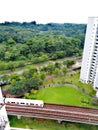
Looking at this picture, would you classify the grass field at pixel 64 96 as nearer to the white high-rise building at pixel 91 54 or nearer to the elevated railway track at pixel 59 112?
the elevated railway track at pixel 59 112

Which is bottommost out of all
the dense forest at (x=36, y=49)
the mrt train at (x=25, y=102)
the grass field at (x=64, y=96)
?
the grass field at (x=64, y=96)

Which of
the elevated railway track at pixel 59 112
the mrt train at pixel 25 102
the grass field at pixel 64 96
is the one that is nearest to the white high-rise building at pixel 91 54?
the grass field at pixel 64 96

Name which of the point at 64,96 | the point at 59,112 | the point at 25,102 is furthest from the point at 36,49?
the point at 59,112

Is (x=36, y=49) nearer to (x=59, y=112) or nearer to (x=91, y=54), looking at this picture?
(x=91, y=54)

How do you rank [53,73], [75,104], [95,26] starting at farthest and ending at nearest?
[53,73]
[95,26]
[75,104]

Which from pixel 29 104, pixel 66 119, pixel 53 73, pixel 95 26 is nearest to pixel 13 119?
pixel 29 104

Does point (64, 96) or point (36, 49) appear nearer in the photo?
point (64, 96)

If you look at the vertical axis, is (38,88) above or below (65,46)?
below

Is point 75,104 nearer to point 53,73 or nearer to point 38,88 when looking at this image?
point 38,88
